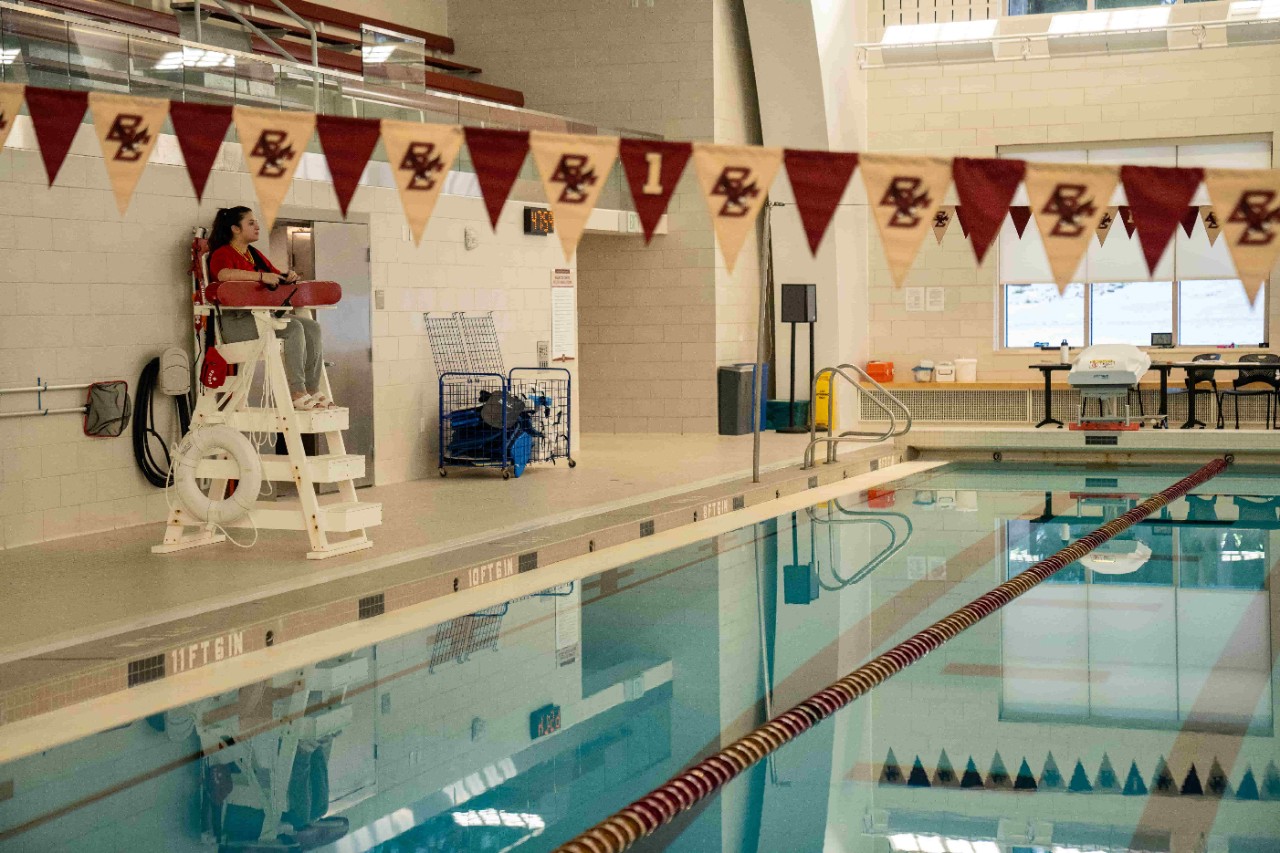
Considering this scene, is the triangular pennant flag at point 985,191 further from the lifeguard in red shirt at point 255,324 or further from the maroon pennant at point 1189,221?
the lifeguard in red shirt at point 255,324

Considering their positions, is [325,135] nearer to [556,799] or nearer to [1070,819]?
[556,799]

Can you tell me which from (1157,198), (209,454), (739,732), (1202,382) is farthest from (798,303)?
(739,732)

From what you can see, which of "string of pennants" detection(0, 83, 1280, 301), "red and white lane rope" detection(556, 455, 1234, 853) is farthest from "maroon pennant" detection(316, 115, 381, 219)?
"red and white lane rope" detection(556, 455, 1234, 853)

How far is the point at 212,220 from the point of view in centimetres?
845

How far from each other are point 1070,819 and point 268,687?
289cm

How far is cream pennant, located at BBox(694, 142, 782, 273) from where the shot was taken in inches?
173

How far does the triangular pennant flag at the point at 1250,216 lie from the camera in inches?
174

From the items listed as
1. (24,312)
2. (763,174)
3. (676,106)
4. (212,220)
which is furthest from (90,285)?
(676,106)

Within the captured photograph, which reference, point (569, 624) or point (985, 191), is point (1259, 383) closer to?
point (569, 624)

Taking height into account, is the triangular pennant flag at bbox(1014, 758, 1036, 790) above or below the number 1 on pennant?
below

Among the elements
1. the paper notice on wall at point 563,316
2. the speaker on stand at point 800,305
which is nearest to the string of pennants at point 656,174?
the paper notice on wall at point 563,316

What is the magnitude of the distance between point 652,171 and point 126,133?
169cm

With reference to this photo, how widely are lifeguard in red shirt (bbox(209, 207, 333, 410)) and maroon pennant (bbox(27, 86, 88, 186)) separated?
2.53 metres

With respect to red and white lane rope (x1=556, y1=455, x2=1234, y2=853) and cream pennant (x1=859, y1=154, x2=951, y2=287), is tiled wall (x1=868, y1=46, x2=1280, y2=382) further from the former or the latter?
cream pennant (x1=859, y1=154, x2=951, y2=287)
